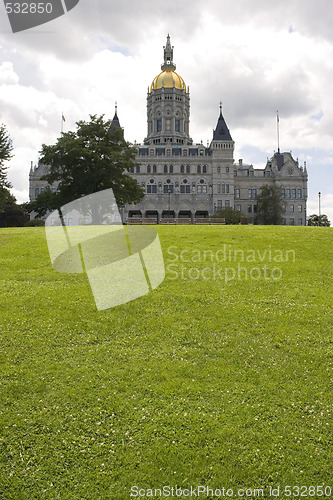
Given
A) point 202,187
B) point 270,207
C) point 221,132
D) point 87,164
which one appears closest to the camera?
point 87,164

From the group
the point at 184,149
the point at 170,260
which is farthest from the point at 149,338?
the point at 184,149

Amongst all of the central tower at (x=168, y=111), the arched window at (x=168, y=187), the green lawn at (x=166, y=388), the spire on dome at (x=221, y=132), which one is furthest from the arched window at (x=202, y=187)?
the green lawn at (x=166, y=388)

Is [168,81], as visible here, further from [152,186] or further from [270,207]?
[270,207]

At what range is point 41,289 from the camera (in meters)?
14.5

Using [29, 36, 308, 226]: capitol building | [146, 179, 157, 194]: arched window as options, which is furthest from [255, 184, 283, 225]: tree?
[146, 179, 157, 194]: arched window

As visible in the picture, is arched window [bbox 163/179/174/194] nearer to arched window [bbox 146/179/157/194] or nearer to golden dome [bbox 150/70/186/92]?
arched window [bbox 146/179/157/194]

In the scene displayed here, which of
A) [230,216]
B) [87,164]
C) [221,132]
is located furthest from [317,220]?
[87,164]

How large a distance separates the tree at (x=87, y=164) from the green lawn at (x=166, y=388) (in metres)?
24.5

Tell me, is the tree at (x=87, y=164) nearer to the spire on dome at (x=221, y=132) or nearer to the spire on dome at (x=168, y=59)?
the spire on dome at (x=221, y=132)

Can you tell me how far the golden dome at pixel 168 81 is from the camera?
11881cm

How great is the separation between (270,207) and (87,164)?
62.9m

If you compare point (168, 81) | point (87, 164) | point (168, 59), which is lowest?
point (87, 164)

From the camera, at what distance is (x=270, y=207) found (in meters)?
92.8

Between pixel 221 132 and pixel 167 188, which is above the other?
pixel 221 132
